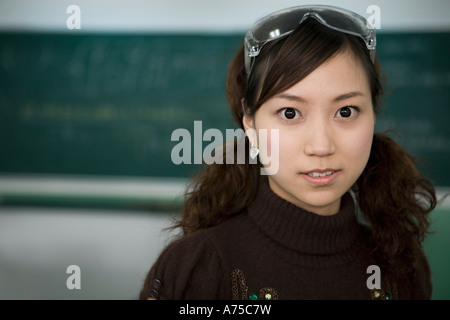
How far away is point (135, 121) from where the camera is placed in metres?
3.05

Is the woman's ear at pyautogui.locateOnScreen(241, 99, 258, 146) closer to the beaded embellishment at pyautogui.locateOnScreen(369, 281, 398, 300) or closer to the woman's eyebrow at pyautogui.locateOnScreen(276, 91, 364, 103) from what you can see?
the woman's eyebrow at pyautogui.locateOnScreen(276, 91, 364, 103)

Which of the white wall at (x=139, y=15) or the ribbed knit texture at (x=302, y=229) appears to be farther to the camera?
the white wall at (x=139, y=15)

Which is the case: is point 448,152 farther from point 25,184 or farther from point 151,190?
point 25,184

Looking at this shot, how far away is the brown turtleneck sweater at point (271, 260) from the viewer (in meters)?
1.10

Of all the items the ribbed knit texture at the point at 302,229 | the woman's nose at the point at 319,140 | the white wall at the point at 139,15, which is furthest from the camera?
the white wall at the point at 139,15

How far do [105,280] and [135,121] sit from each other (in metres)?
0.96

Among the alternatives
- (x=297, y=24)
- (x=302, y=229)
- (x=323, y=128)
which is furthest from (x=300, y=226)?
(x=297, y=24)

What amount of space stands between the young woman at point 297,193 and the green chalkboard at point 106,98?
1717 mm

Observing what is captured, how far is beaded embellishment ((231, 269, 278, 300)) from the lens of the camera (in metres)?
1.12

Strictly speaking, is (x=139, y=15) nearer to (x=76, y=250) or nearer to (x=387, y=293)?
(x=76, y=250)

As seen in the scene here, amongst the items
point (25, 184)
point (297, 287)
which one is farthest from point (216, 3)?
point (297, 287)

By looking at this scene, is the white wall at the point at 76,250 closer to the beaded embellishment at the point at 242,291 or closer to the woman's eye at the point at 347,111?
the beaded embellishment at the point at 242,291

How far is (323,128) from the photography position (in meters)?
1.06

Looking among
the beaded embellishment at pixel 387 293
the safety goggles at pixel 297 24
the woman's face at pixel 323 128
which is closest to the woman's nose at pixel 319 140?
the woman's face at pixel 323 128
